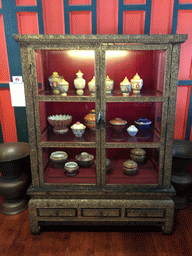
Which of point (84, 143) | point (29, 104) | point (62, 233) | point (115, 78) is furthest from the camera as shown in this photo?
point (115, 78)

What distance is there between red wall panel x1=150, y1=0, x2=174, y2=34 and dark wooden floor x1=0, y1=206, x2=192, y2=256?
6.87ft

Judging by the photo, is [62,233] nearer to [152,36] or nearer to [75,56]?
[75,56]

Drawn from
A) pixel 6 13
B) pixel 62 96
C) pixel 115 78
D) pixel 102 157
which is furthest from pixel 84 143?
pixel 6 13

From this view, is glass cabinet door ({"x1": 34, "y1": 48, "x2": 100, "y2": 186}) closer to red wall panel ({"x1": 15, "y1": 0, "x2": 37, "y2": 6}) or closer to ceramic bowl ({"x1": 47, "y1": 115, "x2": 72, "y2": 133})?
ceramic bowl ({"x1": 47, "y1": 115, "x2": 72, "y2": 133})

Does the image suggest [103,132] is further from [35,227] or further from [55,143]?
[35,227]

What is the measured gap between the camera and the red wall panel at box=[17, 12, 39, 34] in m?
2.33

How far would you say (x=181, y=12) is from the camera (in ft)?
7.53

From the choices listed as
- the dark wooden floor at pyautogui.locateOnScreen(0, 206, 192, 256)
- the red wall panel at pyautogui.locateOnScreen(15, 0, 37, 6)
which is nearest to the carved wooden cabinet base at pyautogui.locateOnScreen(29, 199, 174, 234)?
the dark wooden floor at pyautogui.locateOnScreen(0, 206, 192, 256)

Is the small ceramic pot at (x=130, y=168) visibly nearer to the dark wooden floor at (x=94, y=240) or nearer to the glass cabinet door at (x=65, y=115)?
the glass cabinet door at (x=65, y=115)

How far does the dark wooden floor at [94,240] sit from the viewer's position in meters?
1.97

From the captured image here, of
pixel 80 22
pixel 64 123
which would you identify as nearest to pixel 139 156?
pixel 64 123

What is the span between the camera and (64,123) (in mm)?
2209

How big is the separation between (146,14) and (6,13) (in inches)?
59.6

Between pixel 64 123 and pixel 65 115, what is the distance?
0.74 feet
